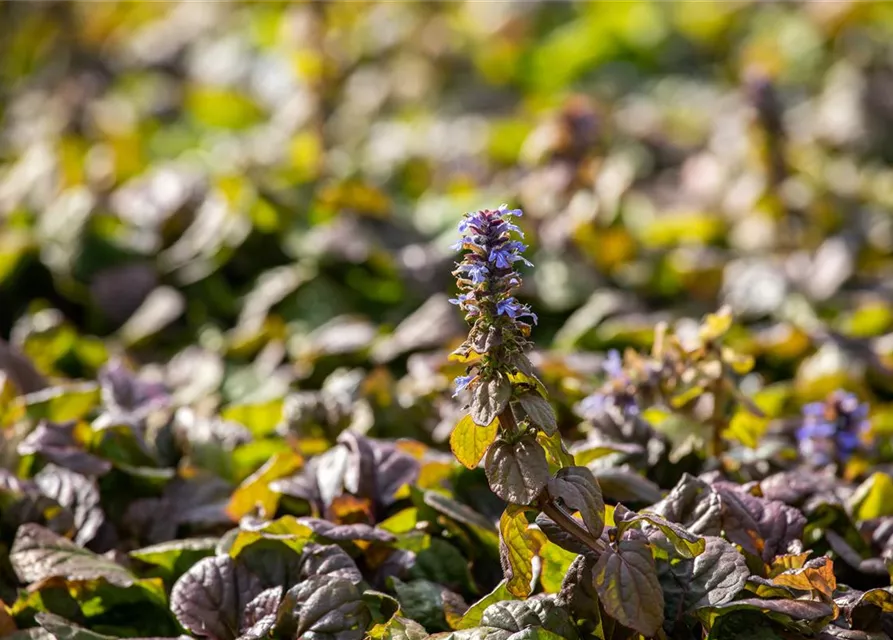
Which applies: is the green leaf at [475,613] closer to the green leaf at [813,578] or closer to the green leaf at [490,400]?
the green leaf at [490,400]

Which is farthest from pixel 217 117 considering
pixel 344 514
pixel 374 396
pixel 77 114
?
pixel 344 514

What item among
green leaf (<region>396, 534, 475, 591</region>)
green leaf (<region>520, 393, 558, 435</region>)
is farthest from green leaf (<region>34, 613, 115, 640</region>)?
green leaf (<region>520, 393, 558, 435</region>)

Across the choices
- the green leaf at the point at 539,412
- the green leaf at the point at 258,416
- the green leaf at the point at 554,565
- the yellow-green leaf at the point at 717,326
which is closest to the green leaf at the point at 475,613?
the green leaf at the point at 554,565

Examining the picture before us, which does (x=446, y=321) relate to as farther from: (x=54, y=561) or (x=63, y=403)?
(x=54, y=561)

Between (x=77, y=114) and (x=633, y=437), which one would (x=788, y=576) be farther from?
(x=77, y=114)

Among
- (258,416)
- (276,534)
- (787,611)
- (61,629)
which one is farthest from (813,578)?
(258,416)

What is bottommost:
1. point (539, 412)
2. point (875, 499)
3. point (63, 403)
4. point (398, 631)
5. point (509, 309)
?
point (875, 499)
